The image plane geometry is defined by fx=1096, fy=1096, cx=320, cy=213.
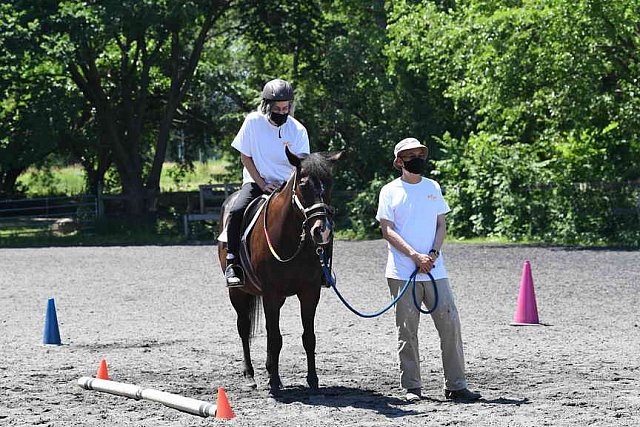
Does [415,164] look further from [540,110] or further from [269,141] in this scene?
[540,110]

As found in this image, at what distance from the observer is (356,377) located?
28.8 ft

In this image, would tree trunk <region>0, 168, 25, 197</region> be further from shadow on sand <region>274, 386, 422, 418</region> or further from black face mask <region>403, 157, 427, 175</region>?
black face mask <region>403, 157, 427, 175</region>

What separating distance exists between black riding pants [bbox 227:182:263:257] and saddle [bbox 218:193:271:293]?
0.11 feet

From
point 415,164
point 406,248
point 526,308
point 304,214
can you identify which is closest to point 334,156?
point 304,214

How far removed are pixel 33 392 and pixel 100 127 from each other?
85.3 ft

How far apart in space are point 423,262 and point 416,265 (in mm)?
140

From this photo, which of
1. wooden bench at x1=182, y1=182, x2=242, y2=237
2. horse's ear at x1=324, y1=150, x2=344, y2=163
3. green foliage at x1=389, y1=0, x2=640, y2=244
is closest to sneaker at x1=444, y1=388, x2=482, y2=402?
horse's ear at x1=324, y1=150, x2=344, y2=163

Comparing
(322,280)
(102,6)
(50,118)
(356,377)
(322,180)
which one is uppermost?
(102,6)

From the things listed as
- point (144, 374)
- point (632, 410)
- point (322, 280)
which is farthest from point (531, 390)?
point (144, 374)

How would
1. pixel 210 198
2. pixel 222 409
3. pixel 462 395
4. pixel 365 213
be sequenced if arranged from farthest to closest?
1. pixel 210 198
2. pixel 365 213
3. pixel 462 395
4. pixel 222 409

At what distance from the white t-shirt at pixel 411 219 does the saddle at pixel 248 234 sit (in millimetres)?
1293

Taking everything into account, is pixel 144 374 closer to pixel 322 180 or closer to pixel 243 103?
pixel 322 180

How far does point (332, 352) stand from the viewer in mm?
10164

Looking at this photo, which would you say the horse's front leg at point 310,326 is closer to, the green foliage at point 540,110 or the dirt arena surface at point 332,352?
the dirt arena surface at point 332,352
